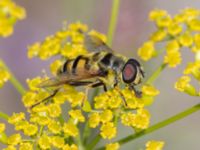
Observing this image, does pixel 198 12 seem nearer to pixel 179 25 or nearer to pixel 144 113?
pixel 179 25

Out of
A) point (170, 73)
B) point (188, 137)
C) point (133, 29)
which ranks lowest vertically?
point (188, 137)

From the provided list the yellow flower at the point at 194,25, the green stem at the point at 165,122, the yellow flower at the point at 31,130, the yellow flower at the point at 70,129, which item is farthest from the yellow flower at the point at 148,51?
the yellow flower at the point at 31,130

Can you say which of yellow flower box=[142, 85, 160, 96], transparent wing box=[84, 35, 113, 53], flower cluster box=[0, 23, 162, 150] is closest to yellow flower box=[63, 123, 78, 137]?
flower cluster box=[0, 23, 162, 150]

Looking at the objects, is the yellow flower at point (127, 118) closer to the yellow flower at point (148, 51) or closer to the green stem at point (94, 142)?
the green stem at point (94, 142)

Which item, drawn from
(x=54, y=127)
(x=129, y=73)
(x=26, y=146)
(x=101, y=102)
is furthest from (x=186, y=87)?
(x=26, y=146)

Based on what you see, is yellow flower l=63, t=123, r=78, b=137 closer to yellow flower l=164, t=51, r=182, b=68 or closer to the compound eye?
the compound eye

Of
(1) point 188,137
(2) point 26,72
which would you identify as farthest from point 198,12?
(2) point 26,72
